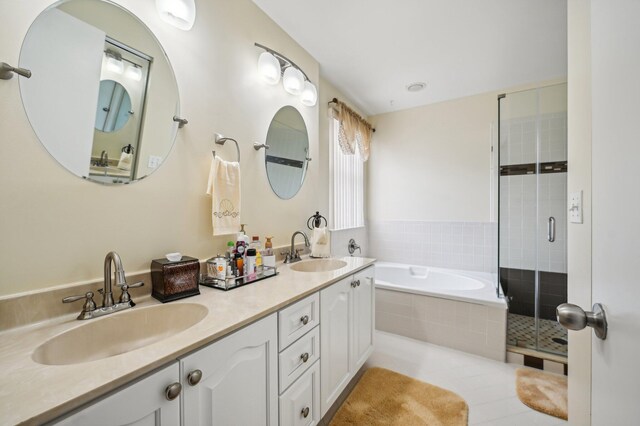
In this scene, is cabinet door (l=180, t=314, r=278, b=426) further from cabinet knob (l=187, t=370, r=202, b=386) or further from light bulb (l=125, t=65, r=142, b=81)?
light bulb (l=125, t=65, r=142, b=81)

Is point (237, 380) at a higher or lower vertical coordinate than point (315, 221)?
lower

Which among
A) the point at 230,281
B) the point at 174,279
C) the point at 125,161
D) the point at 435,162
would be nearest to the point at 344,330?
the point at 230,281

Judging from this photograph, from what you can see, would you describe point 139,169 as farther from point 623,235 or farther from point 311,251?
point 623,235

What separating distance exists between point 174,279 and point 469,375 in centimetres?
217

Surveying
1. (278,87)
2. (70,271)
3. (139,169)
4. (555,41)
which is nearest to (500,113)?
(555,41)

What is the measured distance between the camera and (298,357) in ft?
3.81

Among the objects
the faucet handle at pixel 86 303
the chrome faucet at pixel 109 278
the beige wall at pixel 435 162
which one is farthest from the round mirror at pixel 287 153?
the beige wall at pixel 435 162

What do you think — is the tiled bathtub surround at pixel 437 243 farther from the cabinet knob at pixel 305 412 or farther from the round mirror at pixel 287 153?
the cabinet knob at pixel 305 412

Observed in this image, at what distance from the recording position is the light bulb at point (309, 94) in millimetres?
2098

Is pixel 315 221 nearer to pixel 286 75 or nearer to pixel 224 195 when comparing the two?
pixel 224 195

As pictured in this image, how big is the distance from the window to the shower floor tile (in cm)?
182

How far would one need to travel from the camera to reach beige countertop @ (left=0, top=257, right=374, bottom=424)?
0.50 meters

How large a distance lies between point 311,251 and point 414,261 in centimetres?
187

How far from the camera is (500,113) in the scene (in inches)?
99.0
